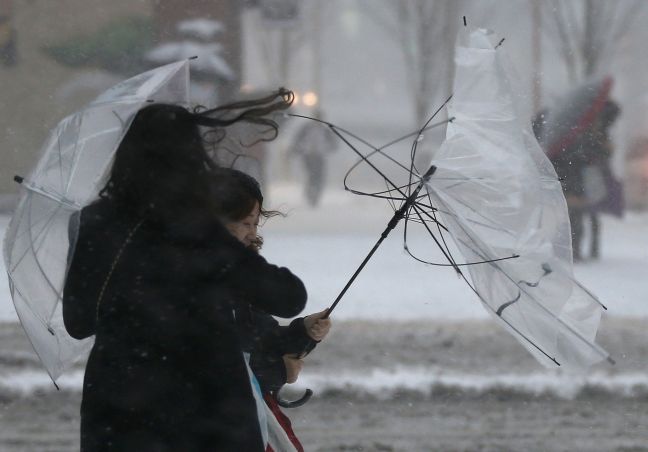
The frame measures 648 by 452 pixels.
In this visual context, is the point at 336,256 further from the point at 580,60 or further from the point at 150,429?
the point at 150,429

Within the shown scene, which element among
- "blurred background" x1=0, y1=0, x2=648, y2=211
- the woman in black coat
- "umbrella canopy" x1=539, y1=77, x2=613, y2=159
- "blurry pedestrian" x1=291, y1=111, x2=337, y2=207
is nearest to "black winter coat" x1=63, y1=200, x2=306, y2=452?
the woman in black coat

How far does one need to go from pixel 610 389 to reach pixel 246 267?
4.38 m

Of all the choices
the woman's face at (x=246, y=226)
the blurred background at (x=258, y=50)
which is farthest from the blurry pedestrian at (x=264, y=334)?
the blurred background at (x=258, y=50)

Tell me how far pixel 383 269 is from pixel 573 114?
2.39 meters

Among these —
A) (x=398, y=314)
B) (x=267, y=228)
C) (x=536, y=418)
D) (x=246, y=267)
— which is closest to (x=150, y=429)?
(x=246, y=267)

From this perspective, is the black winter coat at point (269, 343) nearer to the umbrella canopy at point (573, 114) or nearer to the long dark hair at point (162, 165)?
the long dark hair at point (162, 165)

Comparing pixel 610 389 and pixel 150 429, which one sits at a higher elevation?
pixel 150 429

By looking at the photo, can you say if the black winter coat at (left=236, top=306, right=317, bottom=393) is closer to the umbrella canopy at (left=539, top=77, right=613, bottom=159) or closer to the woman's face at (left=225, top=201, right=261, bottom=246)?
the woman's face at (left=225, top=201, right=261, bottom=246)

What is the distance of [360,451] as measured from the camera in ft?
16.4

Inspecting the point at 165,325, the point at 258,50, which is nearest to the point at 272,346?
the point at 165,325

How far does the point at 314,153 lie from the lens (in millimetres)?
14422

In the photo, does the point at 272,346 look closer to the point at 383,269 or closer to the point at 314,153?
the point at 383,269

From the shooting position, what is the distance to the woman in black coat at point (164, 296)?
2125mm

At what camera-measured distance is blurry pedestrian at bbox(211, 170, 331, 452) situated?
2.50 m
